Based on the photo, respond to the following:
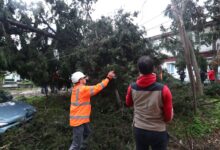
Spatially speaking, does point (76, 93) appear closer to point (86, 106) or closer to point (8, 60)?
point (86, 106)

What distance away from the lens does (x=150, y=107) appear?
239cm

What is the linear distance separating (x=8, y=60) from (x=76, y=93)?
14.6 feet

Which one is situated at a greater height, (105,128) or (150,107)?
(150,107)

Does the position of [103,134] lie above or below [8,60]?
below

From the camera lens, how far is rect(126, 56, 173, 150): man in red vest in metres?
2.31

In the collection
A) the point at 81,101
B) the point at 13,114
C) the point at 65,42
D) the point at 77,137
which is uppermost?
the point at 65,42

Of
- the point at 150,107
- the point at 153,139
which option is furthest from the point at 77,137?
the point at 150,107

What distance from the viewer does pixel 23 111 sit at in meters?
5.25

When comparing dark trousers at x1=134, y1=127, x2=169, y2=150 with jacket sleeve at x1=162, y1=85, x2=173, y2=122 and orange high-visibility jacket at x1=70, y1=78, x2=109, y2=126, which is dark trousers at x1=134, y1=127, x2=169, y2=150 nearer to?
jacket sleeve at x1=162, y1=85, x2=173, y2=122

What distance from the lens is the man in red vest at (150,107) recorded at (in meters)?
2.31

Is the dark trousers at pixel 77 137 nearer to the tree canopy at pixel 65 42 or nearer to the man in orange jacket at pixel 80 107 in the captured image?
the man in orange jacket at pixel 80 107

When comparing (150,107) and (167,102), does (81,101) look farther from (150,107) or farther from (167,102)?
(167,102)

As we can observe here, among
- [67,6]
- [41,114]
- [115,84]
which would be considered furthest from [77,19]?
[41,114]

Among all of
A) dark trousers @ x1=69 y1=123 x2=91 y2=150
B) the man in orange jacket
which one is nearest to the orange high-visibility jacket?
the man in orange jacket
